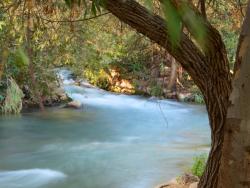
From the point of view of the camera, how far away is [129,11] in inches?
96.9

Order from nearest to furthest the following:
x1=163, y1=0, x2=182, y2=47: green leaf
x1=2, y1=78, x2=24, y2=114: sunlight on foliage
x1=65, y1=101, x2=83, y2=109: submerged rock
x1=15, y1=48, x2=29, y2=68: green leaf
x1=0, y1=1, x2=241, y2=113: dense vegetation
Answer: x1=163, y1=0, x2=182, y2=47: green leaf
x1=15, y1=48, x2=29, y2=68: green leaf
x1=0, y1=1, x2=241, y2=113: dense vegetation
x1=2, y1=78, x2=24, y2=114: sunlight on foliage
x1=65, y1=101, x2=83, y2=109: submerged rock

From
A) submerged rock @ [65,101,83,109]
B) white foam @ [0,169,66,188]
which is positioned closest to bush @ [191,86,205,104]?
submerged rock @ [65,101,83,109]

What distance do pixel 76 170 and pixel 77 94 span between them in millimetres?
7798

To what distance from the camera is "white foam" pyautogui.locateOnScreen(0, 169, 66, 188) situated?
22.7 feet

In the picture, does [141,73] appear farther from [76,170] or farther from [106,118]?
[76,170]

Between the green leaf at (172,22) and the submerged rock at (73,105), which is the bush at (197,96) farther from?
the green leaf at (172,22)

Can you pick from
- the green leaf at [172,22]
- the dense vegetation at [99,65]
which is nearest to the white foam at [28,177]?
the dense vegetation at [99,65]

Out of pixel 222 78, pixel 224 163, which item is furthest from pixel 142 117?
pixel 224 163

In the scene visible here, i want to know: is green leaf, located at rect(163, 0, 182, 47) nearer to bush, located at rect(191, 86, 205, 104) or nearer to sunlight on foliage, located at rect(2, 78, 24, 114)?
sunlight on foliage, located at rect(2, 78, 24, 114)

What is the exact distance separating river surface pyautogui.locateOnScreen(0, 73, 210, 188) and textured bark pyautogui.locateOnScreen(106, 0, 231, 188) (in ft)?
9.86

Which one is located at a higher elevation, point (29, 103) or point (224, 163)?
point (224, 163)

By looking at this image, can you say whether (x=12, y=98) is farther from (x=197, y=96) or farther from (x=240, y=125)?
(x=240, y=125)

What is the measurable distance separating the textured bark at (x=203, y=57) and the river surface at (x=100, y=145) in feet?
9.86

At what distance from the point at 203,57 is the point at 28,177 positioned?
5.21 metres
